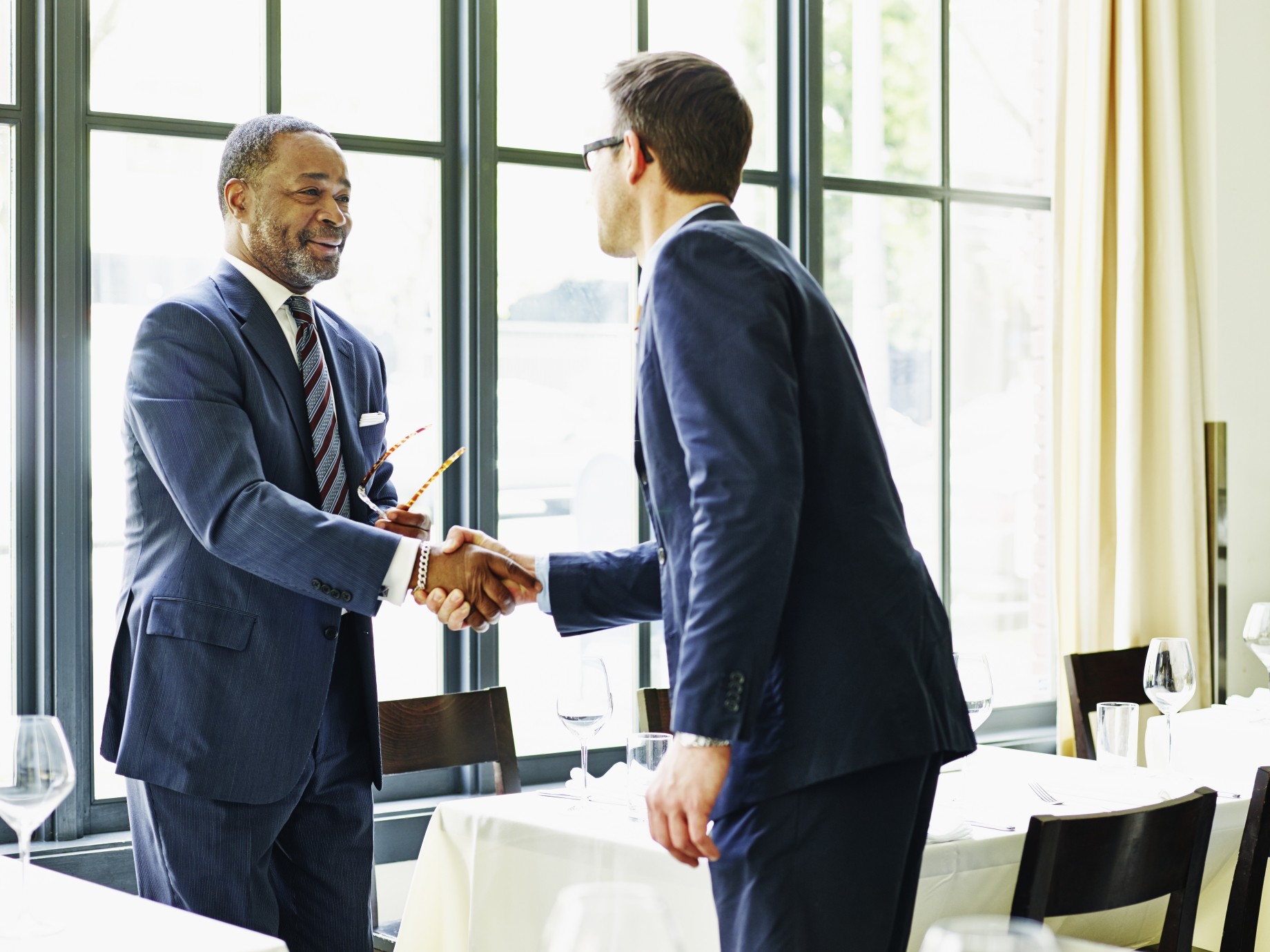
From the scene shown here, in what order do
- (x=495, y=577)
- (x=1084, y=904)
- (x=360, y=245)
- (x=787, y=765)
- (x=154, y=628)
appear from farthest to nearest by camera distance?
1. (x=360, y=245)
2. (x=495, y=577)
3. (x=154, y=628)
4. (x=1084, y=904)
5. (x=787, y=765)

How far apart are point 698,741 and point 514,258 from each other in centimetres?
227

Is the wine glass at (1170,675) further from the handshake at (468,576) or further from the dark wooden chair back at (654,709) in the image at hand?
the handshake at (468,576)

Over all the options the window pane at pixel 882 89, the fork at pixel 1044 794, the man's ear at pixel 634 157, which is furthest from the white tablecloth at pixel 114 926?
the window pane at pixel 882 89

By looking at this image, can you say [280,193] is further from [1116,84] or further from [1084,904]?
[1116,84]

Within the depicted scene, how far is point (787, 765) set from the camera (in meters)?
1.42

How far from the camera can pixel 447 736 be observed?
2725 millimetres

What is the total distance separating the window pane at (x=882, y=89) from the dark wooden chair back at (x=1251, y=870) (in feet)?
7.64

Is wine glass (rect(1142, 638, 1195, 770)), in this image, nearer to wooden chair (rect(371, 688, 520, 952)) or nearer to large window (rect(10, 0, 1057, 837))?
wooden chair (rect(371, 688, 520, 952))

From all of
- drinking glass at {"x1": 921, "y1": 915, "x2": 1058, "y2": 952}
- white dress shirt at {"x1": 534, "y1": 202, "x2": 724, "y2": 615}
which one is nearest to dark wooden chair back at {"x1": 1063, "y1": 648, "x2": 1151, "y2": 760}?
white dress shirt at {"x1": 534, "y1": 202, "x2": 724, "y2": 615}

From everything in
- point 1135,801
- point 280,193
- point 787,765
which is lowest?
point 1135,801

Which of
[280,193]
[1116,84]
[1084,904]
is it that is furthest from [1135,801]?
[1116,84]

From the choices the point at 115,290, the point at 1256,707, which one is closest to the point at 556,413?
the point at 115,290

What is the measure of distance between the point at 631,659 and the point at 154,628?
68.7 inches

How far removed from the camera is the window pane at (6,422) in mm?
2906
